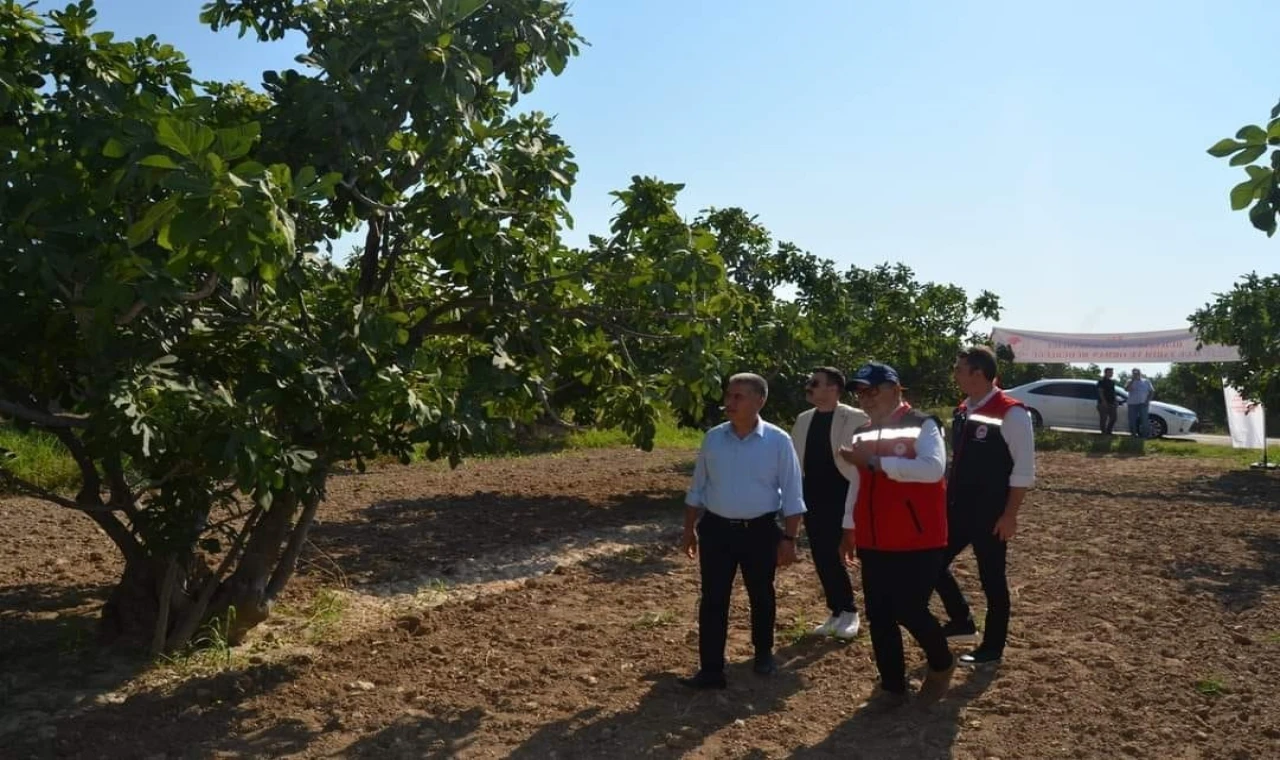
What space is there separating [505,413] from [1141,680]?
3.78m

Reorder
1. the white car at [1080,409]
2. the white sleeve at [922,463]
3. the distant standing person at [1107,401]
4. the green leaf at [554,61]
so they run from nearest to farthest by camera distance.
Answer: the white sleeve at [922,463]
the green leaf at [554,61]
the distant standing person at [1107,401]
the white car at [1080,409]

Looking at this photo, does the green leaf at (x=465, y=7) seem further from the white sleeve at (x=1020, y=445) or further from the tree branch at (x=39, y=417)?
the white sleeve at (x=1020, y=445)

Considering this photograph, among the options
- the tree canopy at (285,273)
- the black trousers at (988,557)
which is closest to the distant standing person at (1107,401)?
A: the tree canopy at (285,273)

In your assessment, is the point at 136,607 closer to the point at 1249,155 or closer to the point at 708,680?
the point at 708,680

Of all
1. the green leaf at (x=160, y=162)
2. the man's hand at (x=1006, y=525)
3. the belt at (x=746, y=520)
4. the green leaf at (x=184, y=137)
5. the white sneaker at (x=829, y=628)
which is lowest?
the white sneaker at (x=829, y=628)

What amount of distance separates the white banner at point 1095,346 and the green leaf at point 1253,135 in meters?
23.6

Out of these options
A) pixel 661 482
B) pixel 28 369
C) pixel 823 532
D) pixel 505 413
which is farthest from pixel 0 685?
pixel 661 482

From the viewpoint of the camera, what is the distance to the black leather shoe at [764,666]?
5.91 metres

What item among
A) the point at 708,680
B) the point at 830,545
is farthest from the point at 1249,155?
the point at 830,545

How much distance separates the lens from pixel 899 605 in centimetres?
514

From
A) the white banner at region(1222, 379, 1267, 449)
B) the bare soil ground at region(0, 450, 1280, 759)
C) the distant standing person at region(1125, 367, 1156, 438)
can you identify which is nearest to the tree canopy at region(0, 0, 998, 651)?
the bare soil ground at region(0, 450, 1280, 759)

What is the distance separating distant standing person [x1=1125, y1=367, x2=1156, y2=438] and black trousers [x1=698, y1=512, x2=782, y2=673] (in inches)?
801

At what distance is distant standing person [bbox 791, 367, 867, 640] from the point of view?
6426mm

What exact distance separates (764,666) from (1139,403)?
20.5 meters
